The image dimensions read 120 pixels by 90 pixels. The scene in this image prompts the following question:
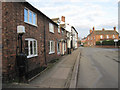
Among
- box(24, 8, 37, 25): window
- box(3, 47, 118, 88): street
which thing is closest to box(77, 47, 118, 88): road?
box(3, 47, 118, 88): street

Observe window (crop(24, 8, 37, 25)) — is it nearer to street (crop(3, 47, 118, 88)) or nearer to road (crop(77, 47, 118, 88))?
street (crop(3, 47, 118, 88))

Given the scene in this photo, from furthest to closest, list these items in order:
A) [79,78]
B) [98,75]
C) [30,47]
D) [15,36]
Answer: [30,47] → [98,75] → [79,78] → [15,36]

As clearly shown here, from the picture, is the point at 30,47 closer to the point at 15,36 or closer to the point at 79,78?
the point at 15,36

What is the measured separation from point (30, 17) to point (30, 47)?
7.74ft

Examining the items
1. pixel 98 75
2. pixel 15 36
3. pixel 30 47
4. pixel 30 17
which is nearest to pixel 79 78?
pixel 98 75

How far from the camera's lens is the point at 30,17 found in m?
7.62

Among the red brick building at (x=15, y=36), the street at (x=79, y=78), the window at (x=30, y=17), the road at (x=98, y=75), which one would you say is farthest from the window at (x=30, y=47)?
the road at (x=98, y=75)

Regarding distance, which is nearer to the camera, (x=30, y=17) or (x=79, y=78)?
(x=79, y=78)

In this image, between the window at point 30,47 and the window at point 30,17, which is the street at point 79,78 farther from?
the window at point 30,17

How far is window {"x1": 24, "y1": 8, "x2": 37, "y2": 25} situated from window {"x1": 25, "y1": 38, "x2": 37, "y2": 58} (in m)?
1.44

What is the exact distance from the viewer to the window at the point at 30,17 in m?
6.99

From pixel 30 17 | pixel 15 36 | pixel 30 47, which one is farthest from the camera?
pixel 30 17

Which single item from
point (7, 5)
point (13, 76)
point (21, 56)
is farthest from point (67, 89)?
point (7, 5)

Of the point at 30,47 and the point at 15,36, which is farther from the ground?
the point at 15,36
